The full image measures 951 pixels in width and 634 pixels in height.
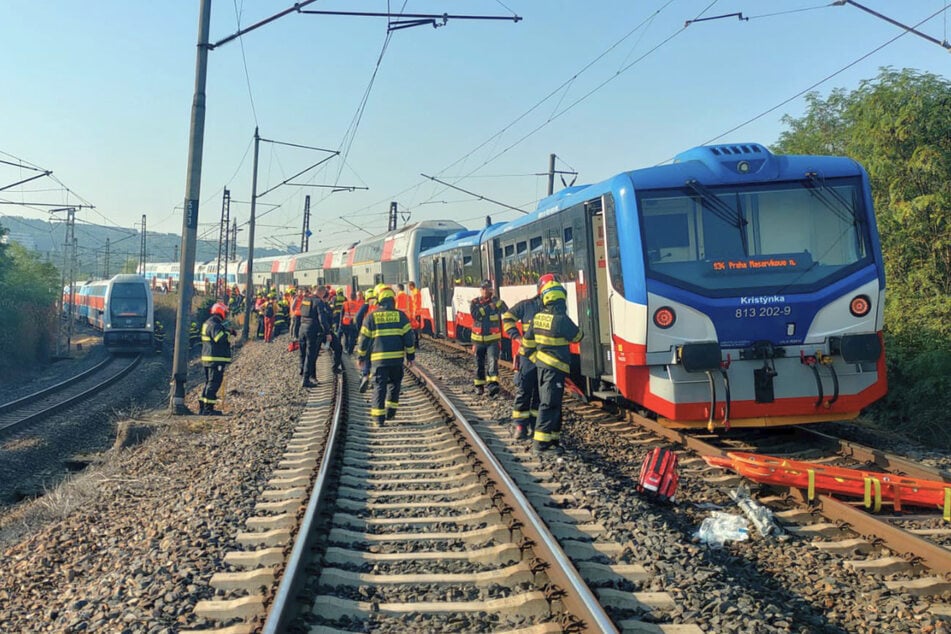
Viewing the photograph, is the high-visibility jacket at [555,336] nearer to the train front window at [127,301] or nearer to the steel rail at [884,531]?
the steel rail at [884,531]

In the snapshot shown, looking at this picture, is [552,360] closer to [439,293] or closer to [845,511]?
[845,511]

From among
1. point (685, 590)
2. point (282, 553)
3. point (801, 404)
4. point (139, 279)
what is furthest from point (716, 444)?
point (139, 279)

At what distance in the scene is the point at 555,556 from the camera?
4.72m

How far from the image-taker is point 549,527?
5.69 meters

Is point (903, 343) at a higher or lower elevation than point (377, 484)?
higher

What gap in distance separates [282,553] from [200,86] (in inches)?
393

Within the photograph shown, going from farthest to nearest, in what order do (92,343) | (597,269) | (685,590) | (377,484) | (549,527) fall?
(92,343)
(597,269)
(377,484)
(549,527)
(685,590)

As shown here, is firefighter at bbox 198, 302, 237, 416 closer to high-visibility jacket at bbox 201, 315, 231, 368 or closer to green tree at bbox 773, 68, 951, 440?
high-visibility jacket at bbox 201, 315, 231, 368

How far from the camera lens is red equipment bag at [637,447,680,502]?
6.59 metres

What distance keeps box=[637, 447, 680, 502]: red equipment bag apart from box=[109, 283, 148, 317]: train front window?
31.4m

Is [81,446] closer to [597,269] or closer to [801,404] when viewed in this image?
[597,269]

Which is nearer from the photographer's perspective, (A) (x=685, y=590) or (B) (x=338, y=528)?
(A) (x=685, y=590)

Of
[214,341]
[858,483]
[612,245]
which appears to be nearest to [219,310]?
[214,341]

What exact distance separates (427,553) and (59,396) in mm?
19975
